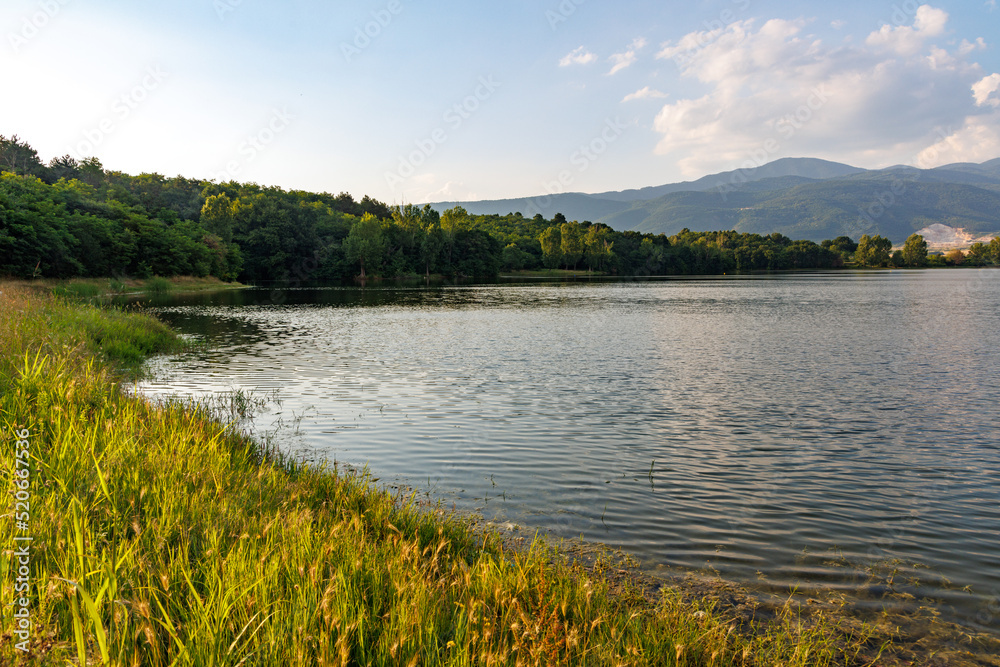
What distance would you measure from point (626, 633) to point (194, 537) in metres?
4.45

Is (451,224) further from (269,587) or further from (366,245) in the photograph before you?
(269,587)

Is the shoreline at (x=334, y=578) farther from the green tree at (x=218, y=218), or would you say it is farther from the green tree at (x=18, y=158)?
the green tree at (x=18, y=158)

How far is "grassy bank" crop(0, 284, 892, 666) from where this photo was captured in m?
3.77

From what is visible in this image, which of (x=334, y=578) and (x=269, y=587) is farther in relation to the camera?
(x=334, y=578)

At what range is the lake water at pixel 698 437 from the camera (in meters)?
8.32

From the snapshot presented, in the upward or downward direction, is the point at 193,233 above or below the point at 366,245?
below

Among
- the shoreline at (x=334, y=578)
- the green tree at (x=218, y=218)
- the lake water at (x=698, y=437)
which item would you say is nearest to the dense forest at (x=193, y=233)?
the green tree at (x=218, y=218)

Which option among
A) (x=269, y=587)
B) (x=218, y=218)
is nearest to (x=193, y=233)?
(x=218, y=218)

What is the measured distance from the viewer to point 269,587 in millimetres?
4551

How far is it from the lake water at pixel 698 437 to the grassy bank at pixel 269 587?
6.71ft

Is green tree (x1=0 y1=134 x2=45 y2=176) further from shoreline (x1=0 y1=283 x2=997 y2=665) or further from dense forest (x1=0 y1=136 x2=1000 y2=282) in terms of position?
shoreline (x1=0 y1=283 x2=997 y2=665)

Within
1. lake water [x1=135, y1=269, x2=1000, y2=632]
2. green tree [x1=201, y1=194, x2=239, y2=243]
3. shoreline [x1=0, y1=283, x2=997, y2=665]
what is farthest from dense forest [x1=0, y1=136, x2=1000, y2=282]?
shoreline [x1=0, y1=283, x2=997, y2=665]

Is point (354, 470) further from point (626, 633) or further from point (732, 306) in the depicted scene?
point (732, 306)

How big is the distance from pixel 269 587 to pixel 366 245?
485 ft
